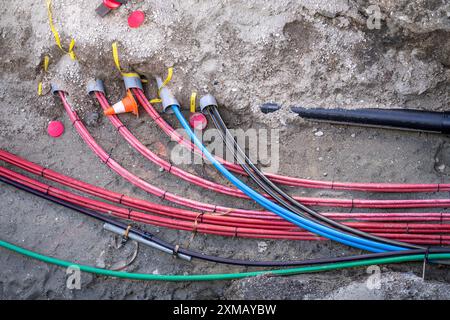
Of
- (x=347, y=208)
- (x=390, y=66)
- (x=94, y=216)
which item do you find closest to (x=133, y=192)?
(x=94, y=216)

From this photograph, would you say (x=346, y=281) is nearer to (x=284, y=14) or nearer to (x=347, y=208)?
(x=347, y=208)

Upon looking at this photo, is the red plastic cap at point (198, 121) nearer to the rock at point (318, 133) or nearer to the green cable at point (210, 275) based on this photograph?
the rock at point (318, 133)

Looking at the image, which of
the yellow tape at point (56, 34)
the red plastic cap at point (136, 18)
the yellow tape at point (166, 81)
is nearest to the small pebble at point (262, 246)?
the yellow tape at point (166, 81)

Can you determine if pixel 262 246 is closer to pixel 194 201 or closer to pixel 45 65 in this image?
pixel 194 201

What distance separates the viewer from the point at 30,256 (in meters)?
4.24

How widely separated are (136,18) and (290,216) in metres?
1.62

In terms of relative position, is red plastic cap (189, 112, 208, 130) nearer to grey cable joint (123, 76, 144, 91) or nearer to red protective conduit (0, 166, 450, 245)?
grey cable joint (123, 76, 144, 91)

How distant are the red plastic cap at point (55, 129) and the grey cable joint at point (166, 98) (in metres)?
0.73

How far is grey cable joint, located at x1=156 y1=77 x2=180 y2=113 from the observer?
441 centimetres

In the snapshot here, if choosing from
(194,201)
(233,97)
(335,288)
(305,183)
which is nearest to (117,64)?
(233,97)

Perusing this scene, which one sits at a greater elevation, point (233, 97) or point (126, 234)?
point (233, 97)

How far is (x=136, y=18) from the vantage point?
4.41 m

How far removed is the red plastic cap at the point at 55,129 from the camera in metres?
4.61

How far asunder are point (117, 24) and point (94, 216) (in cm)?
Result: 126
